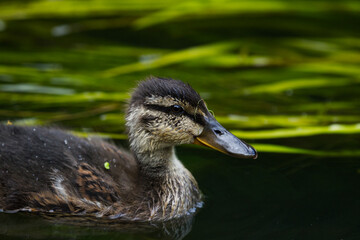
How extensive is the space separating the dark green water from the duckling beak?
1.58ft

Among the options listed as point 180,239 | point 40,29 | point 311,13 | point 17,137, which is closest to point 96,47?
point 40,29

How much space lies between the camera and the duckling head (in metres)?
5.09

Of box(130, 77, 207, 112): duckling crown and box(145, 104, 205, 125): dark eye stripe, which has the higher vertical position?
box(130, 77, 207, 112): duckling crown

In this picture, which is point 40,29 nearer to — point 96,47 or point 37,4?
point 37,4

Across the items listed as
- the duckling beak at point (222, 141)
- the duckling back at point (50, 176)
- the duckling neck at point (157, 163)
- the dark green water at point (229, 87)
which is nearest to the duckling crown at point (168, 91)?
the duckling beak at point (222, 141)

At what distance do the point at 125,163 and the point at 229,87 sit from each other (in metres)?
2.29

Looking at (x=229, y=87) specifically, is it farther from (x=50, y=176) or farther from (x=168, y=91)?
(x=50, y=176)

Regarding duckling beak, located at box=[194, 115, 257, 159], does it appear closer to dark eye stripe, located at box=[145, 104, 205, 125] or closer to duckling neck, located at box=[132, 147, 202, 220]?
dark eye stripe, located at box=[145, 104, 205, 125]

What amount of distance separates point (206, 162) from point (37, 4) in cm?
440

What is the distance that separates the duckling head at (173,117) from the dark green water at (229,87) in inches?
21.6

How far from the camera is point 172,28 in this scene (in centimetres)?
920

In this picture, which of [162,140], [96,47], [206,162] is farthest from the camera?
[96,47]

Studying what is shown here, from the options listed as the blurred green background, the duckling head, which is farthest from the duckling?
the blurred green background

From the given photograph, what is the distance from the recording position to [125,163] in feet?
17.9
